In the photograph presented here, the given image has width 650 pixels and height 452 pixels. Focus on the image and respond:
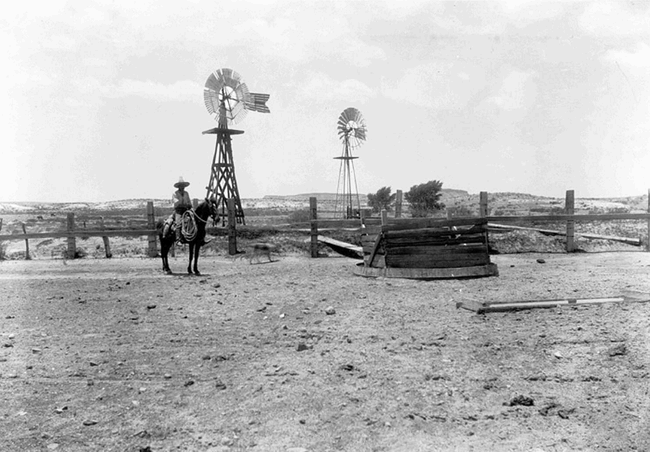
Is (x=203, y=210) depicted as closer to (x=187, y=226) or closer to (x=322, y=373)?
(x=187, y=226)

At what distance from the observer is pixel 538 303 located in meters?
8.31

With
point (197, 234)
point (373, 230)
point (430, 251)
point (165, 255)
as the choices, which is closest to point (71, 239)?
point (165, 255)

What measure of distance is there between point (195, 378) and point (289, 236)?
16.3 m

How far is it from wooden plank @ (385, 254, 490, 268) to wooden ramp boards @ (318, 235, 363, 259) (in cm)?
515

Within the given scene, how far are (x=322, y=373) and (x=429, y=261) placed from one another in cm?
697

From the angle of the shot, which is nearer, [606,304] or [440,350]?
[440,350]

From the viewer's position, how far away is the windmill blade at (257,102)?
95.5 ft

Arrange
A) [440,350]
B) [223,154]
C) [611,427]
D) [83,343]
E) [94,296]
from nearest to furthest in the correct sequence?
[611,427] < [440,350] < [83,343] < [94,296] < [223,154]

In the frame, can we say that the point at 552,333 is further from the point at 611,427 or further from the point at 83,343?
the point at 83,343

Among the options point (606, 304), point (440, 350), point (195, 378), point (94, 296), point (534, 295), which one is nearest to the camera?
point (195, 378)

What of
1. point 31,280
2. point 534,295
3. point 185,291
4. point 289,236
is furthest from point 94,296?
point 289,236

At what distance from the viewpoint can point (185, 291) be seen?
11.0 meters

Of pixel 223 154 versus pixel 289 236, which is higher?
pixel 223 154

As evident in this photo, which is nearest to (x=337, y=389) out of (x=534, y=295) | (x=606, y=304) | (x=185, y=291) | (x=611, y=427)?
(x=611, y=427)
